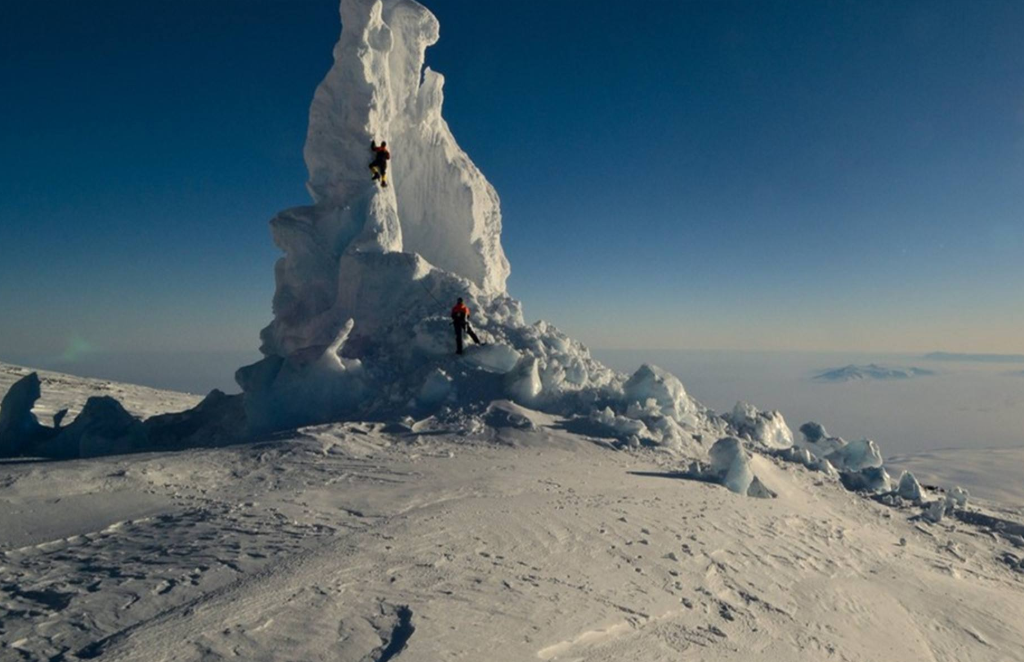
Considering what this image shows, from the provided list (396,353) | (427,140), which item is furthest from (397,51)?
(396,353)

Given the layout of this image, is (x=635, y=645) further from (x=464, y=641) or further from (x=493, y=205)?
(x=493, y=205)

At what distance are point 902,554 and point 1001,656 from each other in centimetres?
299

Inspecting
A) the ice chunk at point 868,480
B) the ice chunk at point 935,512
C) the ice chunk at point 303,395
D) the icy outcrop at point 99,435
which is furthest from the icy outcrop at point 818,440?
the icy outcrop at point 99,435

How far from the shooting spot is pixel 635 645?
19.7ft

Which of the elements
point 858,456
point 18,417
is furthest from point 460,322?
point 858,456

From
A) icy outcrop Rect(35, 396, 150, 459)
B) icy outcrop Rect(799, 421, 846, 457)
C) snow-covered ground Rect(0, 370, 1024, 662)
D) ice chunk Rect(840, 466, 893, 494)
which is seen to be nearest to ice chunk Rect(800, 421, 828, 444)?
icy outcrop Rect(799, 421, 846, 457)

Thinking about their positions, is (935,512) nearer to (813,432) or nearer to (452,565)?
(813,432)

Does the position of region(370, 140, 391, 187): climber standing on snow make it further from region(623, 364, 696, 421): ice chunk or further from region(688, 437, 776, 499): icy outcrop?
region(688, 437, 776, 499): icy outcrop

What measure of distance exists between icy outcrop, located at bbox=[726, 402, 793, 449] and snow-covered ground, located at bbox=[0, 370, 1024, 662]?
5199mm

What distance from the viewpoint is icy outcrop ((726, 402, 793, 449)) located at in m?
17.7

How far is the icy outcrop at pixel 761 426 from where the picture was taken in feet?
58.2

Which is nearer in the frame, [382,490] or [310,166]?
[382,490]

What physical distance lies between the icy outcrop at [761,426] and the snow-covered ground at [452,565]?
5.20m

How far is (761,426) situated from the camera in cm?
1811
